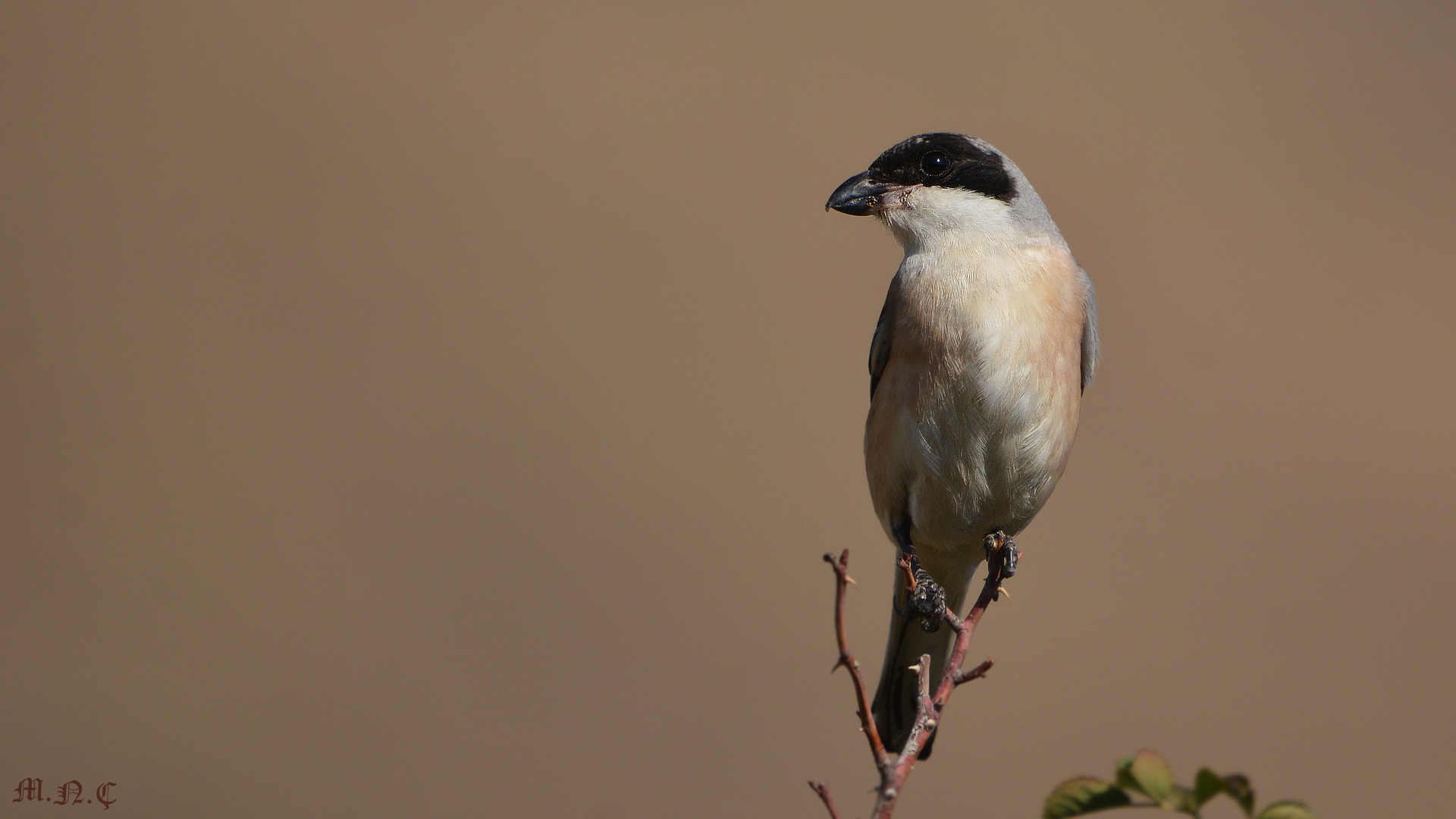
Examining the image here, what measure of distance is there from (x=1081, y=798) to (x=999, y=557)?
1154 millimetres

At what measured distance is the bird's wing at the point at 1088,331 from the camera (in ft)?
9.80

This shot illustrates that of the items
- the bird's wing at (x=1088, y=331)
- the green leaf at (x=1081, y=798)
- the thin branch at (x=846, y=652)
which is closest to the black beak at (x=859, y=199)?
the bird's wing at (x=1088, y=331)

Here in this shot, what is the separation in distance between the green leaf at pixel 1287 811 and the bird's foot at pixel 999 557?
95 cm

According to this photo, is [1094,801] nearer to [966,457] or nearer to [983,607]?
[983,607]

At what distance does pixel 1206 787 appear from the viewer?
1.06 meters

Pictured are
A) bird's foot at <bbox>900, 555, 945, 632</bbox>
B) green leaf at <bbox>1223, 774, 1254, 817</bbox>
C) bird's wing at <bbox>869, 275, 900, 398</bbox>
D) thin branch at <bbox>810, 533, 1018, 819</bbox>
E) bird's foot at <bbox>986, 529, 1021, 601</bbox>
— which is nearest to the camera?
green leaf at <bbox>1223, 774, 1254, 817</bbox>

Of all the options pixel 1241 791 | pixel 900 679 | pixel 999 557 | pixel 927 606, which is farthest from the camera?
pixel 900 679

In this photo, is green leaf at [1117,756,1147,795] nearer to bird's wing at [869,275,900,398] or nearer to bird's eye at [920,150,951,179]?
bird's wing at [869,275,900,398]

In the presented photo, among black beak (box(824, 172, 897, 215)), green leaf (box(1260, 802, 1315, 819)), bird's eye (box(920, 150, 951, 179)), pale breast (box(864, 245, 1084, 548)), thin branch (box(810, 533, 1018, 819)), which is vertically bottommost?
thin branch (box(810, 533, 1018, 819))

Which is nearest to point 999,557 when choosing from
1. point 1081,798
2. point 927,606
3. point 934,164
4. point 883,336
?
A: point 927,606

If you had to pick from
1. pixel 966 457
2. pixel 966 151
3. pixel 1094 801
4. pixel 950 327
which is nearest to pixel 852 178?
pixel 966 151

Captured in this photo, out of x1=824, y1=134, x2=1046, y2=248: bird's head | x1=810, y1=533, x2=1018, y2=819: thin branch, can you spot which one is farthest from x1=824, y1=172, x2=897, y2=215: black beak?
x1=810, y1=533, x2=1018, y2=819: thin branch

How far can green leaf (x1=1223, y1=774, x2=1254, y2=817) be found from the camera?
1.04 metres

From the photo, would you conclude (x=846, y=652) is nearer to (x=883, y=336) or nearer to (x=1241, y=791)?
(x=1241, y=791)
